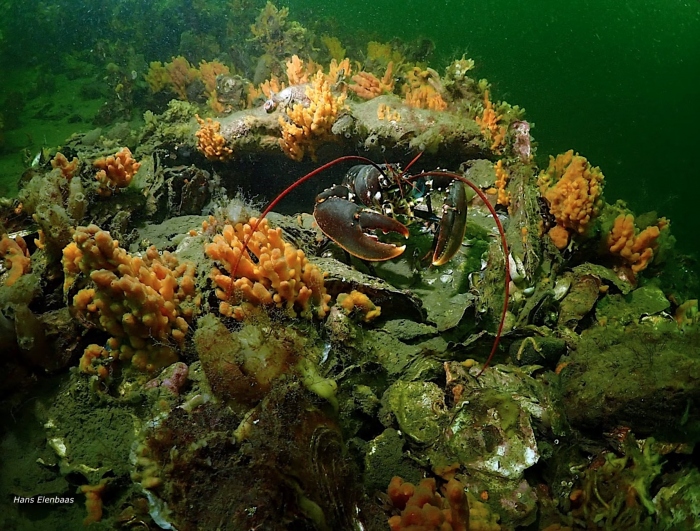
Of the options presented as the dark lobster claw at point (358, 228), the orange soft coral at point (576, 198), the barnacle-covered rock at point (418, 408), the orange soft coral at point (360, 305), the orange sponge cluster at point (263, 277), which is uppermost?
the orange soft coral at point (576, 198)

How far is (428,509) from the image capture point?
216 centimetres

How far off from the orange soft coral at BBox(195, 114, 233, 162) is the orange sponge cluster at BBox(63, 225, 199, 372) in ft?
11.9

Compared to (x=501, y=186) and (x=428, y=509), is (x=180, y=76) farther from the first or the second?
(x=428, y=509)

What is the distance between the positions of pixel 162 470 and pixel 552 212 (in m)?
4.74

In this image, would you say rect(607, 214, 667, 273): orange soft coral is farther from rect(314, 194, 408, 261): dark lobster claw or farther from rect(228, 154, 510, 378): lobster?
rect(314, 194, 408, 261): dark lobster claw

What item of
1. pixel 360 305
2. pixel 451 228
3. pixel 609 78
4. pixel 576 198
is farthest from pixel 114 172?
pixel 609 78

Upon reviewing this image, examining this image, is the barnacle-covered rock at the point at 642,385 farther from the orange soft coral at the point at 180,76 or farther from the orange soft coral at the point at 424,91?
the orange soft coral at the point at 180,76

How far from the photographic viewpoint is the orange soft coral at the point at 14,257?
3.31m

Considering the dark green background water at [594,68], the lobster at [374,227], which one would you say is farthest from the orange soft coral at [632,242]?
the dark green background water at [594,68]

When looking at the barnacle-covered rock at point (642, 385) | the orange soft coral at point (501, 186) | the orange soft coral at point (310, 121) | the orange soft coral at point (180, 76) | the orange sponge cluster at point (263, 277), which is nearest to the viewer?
the barnacle-covered rock at point (642, 385)

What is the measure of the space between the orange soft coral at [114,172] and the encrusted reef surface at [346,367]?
31 mm

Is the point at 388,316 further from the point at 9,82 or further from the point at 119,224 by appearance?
the point at 9,82

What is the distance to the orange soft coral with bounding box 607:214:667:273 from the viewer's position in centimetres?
455

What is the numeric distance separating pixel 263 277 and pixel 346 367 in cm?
103
